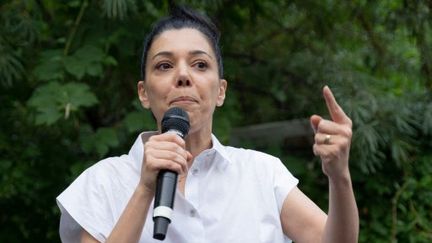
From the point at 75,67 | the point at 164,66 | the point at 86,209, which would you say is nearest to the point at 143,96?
the point at 164,66

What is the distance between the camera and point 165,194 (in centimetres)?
161

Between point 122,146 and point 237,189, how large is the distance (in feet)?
5.38

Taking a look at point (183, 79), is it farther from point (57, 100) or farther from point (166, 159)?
point (57, 100)

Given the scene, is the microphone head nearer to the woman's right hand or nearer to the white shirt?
the woman's right hand

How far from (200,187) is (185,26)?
1.49ft

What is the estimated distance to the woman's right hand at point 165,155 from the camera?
1.65 meters

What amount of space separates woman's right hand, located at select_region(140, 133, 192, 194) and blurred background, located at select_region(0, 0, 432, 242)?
1.60m

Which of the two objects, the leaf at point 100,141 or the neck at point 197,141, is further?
the leaf at point 100,141

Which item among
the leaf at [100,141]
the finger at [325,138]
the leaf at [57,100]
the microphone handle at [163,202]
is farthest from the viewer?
the leaf at [100,141]

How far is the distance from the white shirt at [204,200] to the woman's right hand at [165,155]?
1.06 feet

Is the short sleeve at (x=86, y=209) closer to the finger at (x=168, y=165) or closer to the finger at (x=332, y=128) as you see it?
the finger at (x=168, y=165)

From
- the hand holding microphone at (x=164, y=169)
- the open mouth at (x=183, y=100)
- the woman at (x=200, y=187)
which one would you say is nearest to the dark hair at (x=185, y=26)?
the woman at (x=200, y=187)

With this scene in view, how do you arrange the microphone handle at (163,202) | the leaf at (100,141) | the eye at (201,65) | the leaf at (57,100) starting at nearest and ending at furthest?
the microphone handle at (163,202) → the eye at (201,65) → the leaf at (57,100) → the leaf at (100,141)

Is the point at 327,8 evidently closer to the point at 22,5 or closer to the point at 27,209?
the point at 22,5
